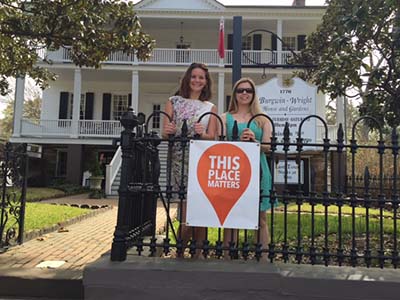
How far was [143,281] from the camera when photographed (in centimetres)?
299

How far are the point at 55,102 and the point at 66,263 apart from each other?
1896cm

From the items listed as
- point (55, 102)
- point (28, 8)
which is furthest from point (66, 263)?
point (55, 102)

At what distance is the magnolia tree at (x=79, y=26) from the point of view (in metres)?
6.78

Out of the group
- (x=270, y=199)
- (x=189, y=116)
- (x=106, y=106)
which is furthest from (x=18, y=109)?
(x=270, y=199)

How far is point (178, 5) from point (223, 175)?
18020 mm

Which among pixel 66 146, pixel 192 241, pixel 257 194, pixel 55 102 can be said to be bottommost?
pixel 192 241

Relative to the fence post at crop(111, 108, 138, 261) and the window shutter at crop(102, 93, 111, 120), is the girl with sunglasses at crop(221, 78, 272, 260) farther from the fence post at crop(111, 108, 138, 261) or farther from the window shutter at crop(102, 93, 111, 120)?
the window shutter at crop(102, 93, 111, 120)

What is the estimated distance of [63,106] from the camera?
21625mm

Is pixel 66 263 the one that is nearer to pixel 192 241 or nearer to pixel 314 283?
Answer: pixel 192 241

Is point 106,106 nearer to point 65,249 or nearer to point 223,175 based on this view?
point 65,249

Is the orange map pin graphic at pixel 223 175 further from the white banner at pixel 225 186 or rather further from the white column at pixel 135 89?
the white column at pixel 135 89

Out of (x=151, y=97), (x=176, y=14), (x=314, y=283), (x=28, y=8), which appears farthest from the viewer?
(x=151, y=97)

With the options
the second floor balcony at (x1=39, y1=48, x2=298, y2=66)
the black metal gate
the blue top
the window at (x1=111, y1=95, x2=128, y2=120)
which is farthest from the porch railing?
the blue top

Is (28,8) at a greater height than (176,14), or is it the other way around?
(176,14)
